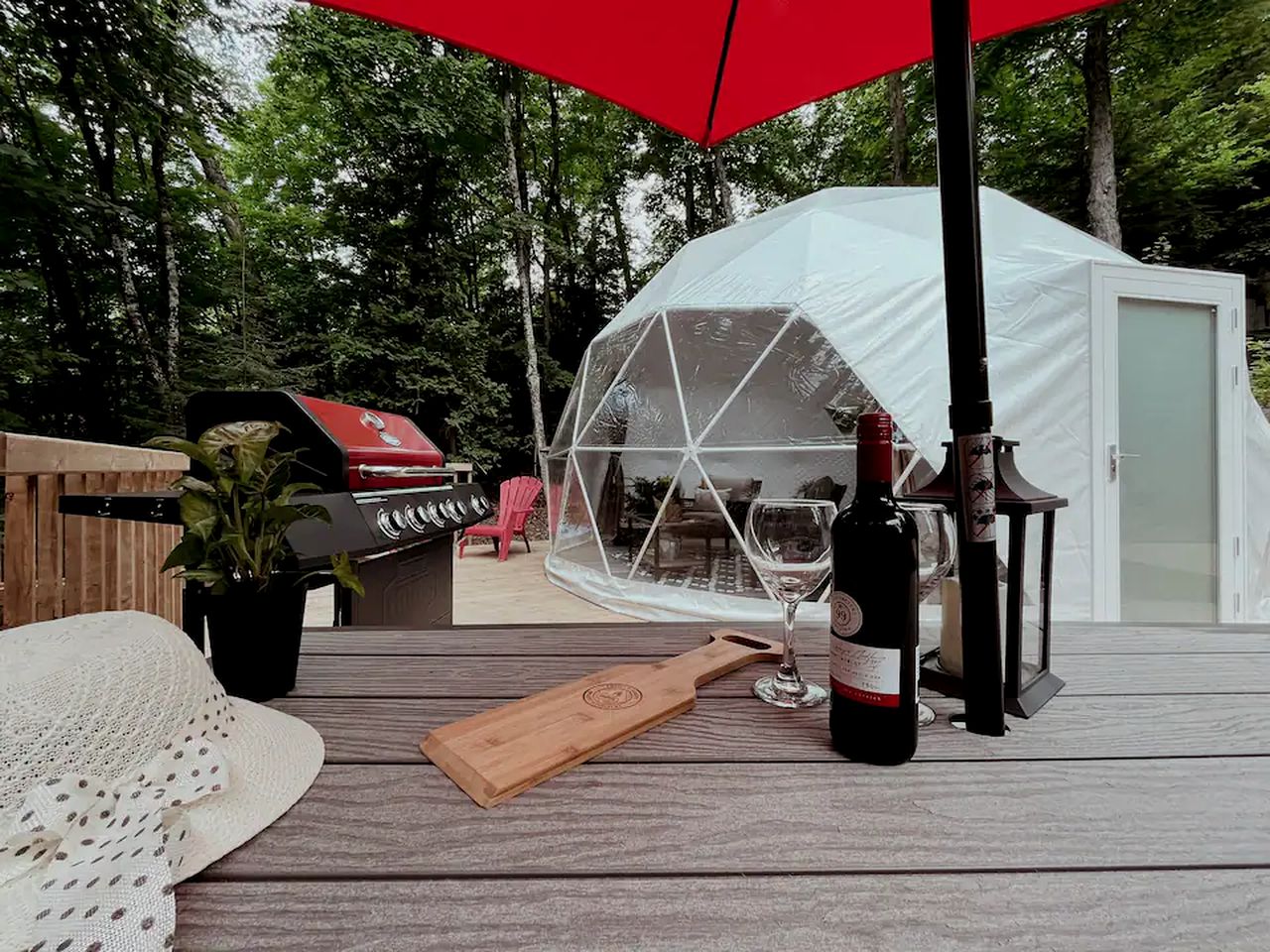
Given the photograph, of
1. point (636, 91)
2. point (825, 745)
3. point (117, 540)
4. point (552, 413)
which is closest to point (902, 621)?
point (825, 745)

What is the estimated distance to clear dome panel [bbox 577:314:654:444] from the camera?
4.37 m

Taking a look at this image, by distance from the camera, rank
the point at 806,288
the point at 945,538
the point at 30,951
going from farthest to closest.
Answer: the point at 806,288
the point at 945,538
the point at 30,951

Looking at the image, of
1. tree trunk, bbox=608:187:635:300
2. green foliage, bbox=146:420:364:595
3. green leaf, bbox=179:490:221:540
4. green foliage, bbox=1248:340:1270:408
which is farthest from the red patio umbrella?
tree trunk, bbox=608:187:635:300

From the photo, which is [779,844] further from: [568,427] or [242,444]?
[568,427]

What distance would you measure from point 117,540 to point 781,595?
219 centimetres

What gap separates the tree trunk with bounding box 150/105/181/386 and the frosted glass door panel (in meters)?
7.76

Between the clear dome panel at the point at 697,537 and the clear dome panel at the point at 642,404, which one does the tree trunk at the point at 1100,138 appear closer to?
the clear dome panel at the point at 642,404

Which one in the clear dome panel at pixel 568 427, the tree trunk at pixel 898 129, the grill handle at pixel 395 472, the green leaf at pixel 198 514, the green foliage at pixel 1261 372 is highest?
the tree trunk at pixel 898 129

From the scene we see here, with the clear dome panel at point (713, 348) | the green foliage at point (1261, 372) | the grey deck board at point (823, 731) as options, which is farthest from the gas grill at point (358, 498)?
the green foliage at point (1261, 372)

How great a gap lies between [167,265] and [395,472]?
6.33 m

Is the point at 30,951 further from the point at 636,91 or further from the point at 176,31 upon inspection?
the point at 176,31

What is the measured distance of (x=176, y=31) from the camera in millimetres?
4711

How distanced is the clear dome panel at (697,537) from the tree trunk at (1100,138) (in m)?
5.17

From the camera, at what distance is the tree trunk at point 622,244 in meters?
10.2
